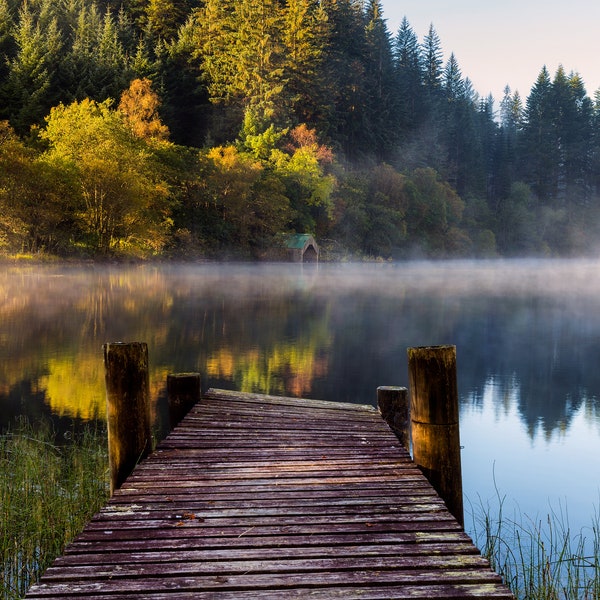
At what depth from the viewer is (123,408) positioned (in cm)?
607

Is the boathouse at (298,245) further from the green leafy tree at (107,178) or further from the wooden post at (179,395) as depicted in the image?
the wooden post at (179,395)

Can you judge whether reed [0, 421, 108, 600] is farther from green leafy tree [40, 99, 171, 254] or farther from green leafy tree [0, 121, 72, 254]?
green leafy tree [40, 99, 171, 254]

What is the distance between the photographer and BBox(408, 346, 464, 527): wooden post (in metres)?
5.76

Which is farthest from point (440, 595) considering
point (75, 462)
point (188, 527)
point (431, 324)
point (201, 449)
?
point (431, 324)

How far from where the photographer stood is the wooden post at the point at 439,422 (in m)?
5.76

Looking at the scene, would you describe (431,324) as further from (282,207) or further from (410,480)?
(282,207)

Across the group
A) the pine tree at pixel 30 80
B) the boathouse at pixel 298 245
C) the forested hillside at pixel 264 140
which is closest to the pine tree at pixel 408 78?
the forested hillside at pixel 264 140

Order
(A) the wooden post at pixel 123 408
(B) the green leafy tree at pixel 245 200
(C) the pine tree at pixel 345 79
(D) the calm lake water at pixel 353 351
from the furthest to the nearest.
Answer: (C) the pine tree at pixel 345 79 < (B) the green leafy tree at pixel 245 200 < (D) the calm lake water at pixel 353 351 < (A) the wooden post at pixel 123 408

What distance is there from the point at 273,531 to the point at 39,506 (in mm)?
2864

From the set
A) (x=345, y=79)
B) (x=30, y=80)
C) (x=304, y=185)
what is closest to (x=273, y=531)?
(x=304, y=185)

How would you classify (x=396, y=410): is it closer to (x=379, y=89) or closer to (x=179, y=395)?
(x=179, y=395)

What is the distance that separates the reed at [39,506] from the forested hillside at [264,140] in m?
35.9

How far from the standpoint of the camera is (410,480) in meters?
5.36

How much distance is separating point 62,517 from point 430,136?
101401mm
